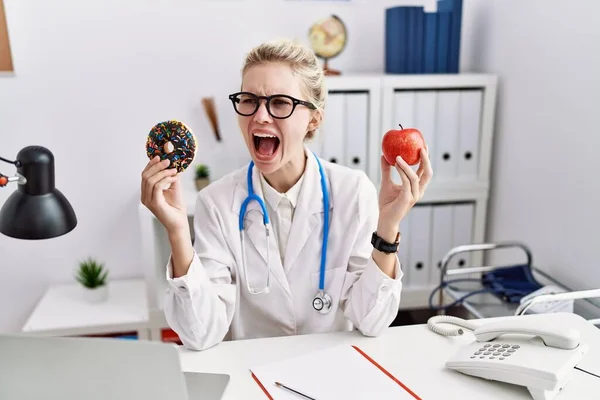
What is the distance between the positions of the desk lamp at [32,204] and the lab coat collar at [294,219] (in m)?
0.59

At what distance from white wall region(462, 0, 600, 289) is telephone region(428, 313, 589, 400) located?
2.95 feet

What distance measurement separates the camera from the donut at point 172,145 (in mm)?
1170

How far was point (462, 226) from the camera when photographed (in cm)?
259

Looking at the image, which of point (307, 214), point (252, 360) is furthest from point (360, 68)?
point (252, 360)

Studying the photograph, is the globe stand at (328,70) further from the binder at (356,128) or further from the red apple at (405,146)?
the red apple at (405,146)

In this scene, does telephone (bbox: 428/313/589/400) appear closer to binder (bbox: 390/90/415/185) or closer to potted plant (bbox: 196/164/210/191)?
binder (bbox: 390/90/415/185)

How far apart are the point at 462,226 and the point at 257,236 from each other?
1.45m

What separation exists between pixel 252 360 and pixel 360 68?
5.93 feet

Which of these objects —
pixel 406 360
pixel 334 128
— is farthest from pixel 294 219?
pixel 334 128

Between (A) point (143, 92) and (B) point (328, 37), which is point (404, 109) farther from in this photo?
(A) point (143, 92)

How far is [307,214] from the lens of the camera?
142 cm

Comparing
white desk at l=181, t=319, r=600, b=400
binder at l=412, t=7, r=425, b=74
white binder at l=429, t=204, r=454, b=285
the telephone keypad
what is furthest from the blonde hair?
white binder at l=429, t=204, r=454, b=285

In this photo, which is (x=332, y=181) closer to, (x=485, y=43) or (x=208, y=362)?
(x=208, y=362)

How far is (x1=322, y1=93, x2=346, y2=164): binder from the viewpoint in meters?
2.37
